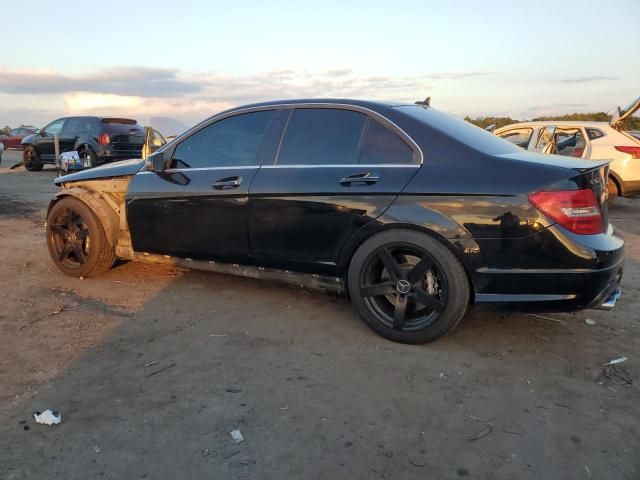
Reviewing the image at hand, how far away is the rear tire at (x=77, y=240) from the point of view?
4.69 meters

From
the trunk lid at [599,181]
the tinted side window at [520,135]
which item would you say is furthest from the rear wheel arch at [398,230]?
the tinted side window at [520,135]

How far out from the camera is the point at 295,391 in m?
2.89

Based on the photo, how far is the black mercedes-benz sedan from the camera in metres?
3.11

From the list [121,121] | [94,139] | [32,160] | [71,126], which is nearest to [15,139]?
[32,160]

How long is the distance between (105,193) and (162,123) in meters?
7.73

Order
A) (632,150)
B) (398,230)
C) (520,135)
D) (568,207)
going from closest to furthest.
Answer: (568,207), (398,230), (632,150), (520,135)

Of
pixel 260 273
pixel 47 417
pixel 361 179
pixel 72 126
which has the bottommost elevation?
pixel 47 417

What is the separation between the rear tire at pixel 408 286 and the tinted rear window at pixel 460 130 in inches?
28.5

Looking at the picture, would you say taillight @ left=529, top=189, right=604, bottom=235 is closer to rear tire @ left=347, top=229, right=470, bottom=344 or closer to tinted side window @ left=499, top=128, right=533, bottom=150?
rear tire @ left=347, top=229, right=470, bottom=344

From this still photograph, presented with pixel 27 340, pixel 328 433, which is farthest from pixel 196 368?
pixel 27 340

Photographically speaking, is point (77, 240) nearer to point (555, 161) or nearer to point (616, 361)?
point (555, 161)

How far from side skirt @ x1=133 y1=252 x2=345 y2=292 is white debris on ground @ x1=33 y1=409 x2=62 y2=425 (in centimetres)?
177

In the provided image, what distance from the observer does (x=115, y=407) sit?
2.72m

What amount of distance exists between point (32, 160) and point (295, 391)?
1610 cm
